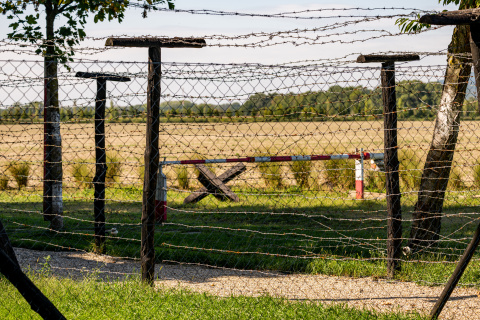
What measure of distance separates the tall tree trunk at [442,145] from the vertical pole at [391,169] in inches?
28.1

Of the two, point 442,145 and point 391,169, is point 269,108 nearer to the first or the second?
point 391,169

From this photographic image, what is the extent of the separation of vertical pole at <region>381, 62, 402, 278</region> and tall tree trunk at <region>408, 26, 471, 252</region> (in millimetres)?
714

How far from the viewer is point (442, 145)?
671cm

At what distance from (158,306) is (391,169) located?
8.93ft

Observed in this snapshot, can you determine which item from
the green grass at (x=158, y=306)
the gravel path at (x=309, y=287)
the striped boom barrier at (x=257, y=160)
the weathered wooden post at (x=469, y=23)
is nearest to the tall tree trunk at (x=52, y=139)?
the striped boom barrier at (x=257, y=160)

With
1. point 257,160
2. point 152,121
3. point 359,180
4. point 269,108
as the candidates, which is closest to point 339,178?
point 359,180

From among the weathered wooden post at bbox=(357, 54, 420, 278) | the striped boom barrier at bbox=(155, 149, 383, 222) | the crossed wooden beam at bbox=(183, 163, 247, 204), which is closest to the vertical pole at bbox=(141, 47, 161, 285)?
the weathered wooden post at bbox=(357, 54, 420, 278)

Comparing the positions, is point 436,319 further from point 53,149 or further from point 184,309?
point 53,149

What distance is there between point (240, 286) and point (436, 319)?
Answer: 1968 millimetres

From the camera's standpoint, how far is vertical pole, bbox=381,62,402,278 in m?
5.79

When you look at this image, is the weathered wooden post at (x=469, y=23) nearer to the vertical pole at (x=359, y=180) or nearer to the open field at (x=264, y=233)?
the open field at (x=264, y=233)

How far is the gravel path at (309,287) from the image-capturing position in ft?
16.9

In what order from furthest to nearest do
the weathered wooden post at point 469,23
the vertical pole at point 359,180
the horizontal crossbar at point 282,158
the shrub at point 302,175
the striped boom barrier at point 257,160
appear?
the shrub at point 302,175, the vertical pole at point 359,180, the horizontal crossbar at point 282,158, the striped boom barrier at point 257,160, the weathered wooden post at point 469,23

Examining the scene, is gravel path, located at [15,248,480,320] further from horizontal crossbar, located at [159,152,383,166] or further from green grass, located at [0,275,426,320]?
horizontal crossbar, located at [159,152,383,166]
